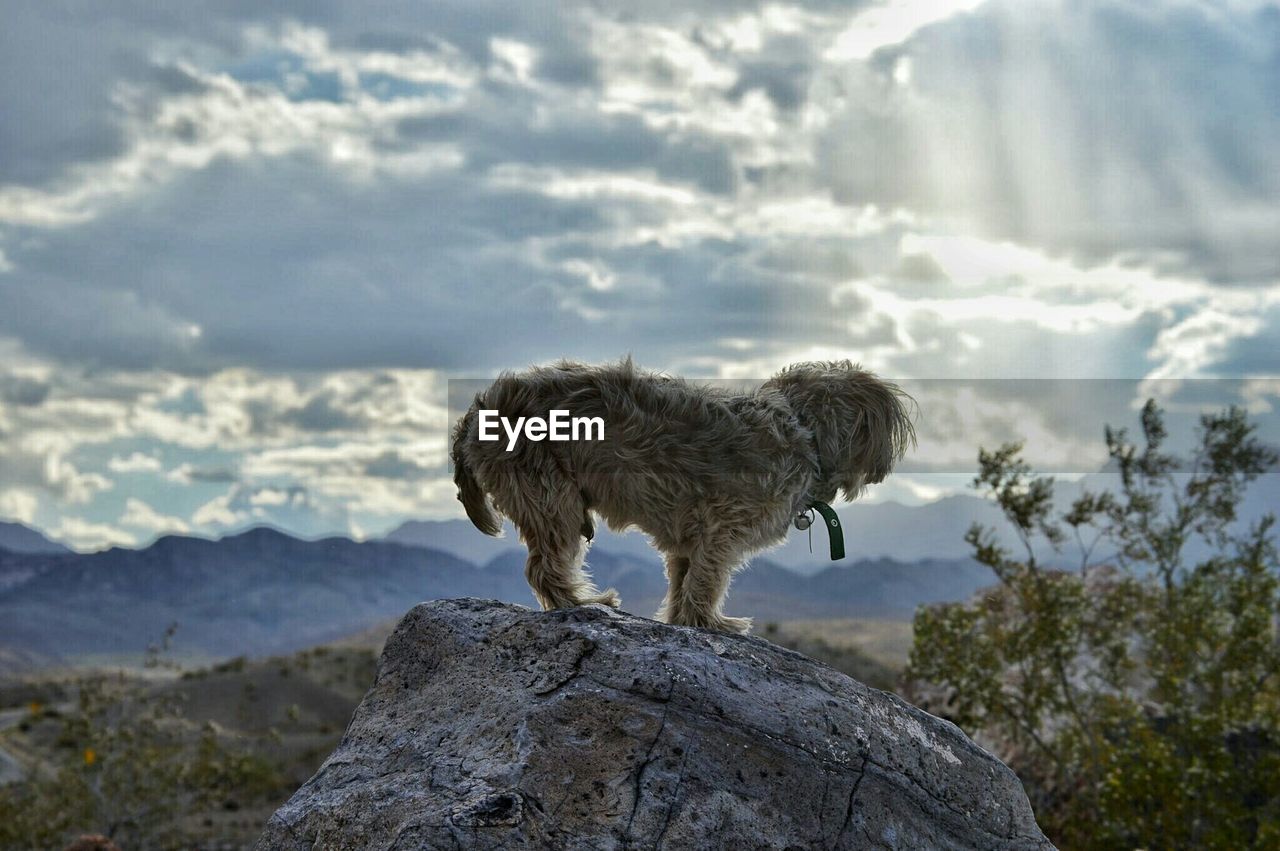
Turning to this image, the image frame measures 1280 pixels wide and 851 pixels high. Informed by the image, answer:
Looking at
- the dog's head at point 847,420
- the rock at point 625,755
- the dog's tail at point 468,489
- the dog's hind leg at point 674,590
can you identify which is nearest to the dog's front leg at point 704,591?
the dog's hind leg at point 674,590

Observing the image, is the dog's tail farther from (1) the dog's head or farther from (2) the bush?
(2) the bush

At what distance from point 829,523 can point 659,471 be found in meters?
1.05

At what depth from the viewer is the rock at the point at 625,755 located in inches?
189

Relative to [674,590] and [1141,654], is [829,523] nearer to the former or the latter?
[674,590]

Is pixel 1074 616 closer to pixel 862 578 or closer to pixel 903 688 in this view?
pixel 903 688

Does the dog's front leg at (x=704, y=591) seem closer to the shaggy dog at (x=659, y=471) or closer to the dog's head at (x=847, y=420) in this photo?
the shaggy dog at (x=659, y=471)

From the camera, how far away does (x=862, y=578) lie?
19688 cm

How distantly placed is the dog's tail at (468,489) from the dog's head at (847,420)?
1.71 m

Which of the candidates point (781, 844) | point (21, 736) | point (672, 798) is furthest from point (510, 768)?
point (21, 736)

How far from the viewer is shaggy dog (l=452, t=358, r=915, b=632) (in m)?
6.02

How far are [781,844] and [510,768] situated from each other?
3.94 feet

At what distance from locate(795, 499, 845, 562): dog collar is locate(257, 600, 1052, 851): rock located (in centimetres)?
74

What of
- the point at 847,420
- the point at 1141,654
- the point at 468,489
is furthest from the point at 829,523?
the point at 1141,654

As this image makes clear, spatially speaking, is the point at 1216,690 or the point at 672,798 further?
the point at 1216,690
